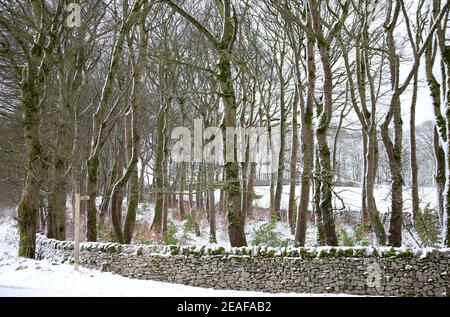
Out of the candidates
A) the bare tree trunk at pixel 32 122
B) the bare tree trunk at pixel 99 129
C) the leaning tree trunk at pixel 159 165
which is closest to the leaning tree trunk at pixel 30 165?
the bare tree trunk at pixel 32 122

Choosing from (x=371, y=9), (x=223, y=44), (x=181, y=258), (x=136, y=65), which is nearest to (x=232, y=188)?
(x=181, y=258)

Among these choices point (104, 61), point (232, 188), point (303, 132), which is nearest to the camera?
point (232, 188)

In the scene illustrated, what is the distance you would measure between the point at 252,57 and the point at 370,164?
27.5 ft

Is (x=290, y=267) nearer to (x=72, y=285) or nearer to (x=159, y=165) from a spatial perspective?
(x=72, y=285)

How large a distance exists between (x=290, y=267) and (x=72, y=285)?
4743 mm

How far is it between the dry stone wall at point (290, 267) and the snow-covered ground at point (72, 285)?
78 cm

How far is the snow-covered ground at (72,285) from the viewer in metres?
6.96

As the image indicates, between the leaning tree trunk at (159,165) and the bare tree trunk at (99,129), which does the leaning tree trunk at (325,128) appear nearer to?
the bare tree trunk at (99,129)

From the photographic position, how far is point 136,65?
13539 mm

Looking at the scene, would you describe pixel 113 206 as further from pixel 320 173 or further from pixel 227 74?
pixel 320 173

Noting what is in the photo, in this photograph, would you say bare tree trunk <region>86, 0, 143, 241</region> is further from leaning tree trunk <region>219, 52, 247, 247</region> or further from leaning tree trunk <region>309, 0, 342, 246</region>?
leaning tree trunk <region>309, 0, 342, 246</region>

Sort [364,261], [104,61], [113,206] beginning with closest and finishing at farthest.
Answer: [364,261] < [113,206] < [104,61]

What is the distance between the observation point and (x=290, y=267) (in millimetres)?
9750

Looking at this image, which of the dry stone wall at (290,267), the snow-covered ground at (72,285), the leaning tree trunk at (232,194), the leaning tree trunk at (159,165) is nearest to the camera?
the snow-covered ground at (72,285)
